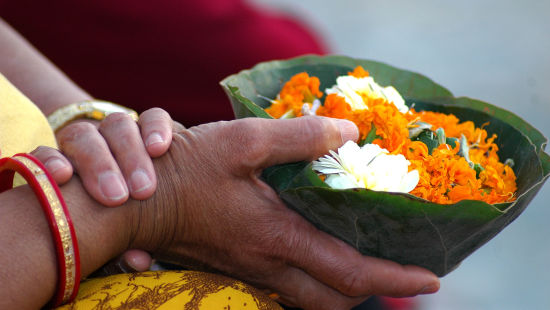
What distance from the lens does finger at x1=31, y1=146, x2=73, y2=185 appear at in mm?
797

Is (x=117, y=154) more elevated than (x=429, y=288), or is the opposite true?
(x=117, y=154)

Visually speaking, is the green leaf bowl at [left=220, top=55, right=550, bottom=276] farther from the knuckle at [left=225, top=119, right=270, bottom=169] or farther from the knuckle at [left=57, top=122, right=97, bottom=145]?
the knuckle at [left=57, top=122, right=97, bottom=145]

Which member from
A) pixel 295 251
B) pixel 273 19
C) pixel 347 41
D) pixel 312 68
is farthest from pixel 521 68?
pixel 295 251

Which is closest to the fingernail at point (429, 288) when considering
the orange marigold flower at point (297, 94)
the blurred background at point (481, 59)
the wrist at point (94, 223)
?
the orange marigold flower at point (297, 94)

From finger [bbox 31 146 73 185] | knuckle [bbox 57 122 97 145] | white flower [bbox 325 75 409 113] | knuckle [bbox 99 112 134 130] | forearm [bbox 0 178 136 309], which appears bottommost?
forearm [bbox 0 178 136 309]

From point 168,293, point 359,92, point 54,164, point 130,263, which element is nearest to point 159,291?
point 168,293

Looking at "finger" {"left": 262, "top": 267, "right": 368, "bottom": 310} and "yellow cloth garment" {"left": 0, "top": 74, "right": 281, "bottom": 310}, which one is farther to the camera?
"finger" {"left": 262, "top": 267, "right": 368, "bottom": 310}

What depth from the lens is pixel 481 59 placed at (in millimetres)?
3625

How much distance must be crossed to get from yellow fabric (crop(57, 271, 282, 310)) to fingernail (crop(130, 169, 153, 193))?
0.12m

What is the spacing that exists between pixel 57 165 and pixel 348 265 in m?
0.44

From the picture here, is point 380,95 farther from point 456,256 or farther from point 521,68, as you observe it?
point 521,68

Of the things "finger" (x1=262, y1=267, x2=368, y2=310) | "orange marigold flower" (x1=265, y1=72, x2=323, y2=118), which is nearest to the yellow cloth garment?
"finger" (x1=262, y1=267, x2=368, y2=310)

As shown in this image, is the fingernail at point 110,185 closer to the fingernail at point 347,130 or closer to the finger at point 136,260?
the finger at point 136,260

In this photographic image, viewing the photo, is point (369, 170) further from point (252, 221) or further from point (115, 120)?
point (115, 120)
